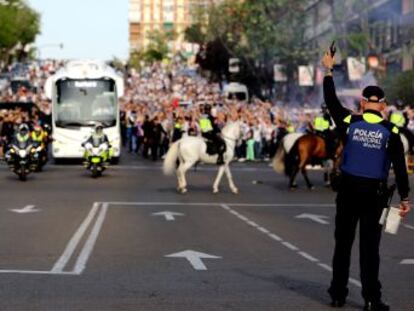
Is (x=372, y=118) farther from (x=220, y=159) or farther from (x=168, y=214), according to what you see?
(x=220, y=159)

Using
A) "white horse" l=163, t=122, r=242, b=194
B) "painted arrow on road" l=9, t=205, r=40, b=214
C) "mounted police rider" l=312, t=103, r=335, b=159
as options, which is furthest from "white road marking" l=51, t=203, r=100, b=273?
"mounted police rider" l=312, t=103, r=335, b=159

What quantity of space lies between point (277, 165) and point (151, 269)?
60.0ft

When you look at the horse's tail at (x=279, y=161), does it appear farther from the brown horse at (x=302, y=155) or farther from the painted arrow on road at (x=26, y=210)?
the painted arrow on road at (x=26, y=210)

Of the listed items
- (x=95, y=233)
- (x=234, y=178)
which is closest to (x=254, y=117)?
(x=234, y=178)

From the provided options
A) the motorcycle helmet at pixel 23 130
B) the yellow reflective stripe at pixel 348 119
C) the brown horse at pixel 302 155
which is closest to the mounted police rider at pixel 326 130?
the brown horse at pixel 302 155

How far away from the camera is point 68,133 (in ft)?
156

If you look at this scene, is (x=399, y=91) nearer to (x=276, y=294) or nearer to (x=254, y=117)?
(x=254, y=117)

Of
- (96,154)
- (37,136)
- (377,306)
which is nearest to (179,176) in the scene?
(96,154)

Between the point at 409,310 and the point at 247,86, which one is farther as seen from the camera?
the point at 247,86

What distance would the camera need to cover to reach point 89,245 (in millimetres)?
18062

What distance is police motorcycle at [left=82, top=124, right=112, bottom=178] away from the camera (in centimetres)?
3847

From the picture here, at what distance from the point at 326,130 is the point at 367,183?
2276 centimetres

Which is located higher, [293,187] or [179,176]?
[179,176]

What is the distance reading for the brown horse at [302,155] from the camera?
32906mm
